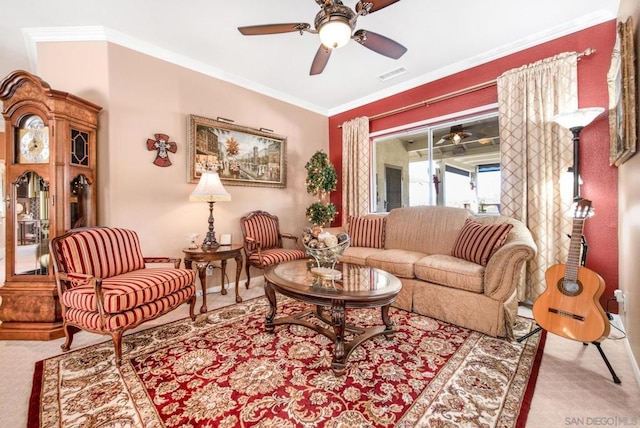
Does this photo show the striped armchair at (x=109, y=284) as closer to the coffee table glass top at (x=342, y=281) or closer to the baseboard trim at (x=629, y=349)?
the coffee table glass top at (x=342, y=281)

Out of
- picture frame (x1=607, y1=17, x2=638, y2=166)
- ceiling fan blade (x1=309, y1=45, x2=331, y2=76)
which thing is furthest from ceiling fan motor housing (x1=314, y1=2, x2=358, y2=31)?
picture frame (x1=607, y1=17, x2=638, y2=166)

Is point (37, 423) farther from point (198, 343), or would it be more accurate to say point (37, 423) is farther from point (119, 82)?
point (119, 82)

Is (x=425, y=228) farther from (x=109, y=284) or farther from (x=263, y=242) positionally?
(x=109, y=284)

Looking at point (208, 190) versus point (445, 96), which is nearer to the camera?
point (208, 190)

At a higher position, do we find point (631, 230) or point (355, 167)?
point (355, 167)

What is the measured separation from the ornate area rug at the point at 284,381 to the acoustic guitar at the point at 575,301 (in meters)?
0.32

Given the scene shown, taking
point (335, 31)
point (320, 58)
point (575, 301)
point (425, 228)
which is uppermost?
point (320, 58)

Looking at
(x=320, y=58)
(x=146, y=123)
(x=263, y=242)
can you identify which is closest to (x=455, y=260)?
(x=320, y=58)

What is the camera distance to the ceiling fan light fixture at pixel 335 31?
75.2 inches

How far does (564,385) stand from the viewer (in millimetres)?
1635

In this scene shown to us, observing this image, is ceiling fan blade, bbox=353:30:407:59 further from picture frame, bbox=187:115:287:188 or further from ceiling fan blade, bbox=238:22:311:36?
picture frame, bbox=187:115:287:188

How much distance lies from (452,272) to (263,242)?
8.10 ft

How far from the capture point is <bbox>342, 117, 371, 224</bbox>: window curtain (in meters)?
4.55

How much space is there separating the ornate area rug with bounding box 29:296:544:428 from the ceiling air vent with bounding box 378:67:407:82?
3280 millimetres
